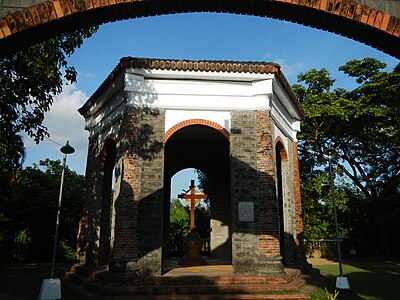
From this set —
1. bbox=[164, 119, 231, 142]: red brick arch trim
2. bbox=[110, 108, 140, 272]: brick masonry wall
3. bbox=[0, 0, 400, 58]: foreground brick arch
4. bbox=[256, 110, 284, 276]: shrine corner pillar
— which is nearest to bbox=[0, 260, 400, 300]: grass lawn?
bbox=[256, 110, 284, 276]: shrine corner pillar

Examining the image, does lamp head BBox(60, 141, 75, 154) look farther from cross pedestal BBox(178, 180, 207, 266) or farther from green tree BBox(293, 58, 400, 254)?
green tree BBox(293, 58, 400, 254)

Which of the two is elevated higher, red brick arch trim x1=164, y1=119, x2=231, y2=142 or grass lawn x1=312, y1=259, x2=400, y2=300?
red brick arch trim x1=164, y1=119, x2=231, y2=142

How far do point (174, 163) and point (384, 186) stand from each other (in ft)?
48.0

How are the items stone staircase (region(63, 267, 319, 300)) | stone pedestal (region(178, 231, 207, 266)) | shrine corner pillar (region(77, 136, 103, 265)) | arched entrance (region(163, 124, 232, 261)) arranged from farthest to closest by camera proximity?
arched entrance (region(163, 124, 232, 261))
shrine corner pillar (region(77, 136, 103, 265))
stone pedestal (region(178, 231, 207, 266))
stone staircase (region(63, 267, 319, 300))

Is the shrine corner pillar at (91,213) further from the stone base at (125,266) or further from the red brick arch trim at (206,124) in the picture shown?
the red brick arch trim at (206,124)

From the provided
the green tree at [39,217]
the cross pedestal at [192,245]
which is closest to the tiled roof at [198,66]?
the cross pedestal at [192,245]

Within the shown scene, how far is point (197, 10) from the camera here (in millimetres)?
3322

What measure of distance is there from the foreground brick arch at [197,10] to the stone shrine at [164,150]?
5.94 metres

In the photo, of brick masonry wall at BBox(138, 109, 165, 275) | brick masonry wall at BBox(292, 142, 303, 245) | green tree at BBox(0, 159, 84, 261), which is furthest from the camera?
green tree at BBox(0, 159, 84, 261)

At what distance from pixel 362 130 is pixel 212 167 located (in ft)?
35.6

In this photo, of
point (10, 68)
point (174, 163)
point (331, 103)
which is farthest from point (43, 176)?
point (331, 103)

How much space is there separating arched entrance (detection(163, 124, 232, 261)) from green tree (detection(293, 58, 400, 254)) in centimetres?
764

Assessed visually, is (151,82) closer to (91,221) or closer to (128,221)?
(128,221)

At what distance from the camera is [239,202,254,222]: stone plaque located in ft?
28.7
